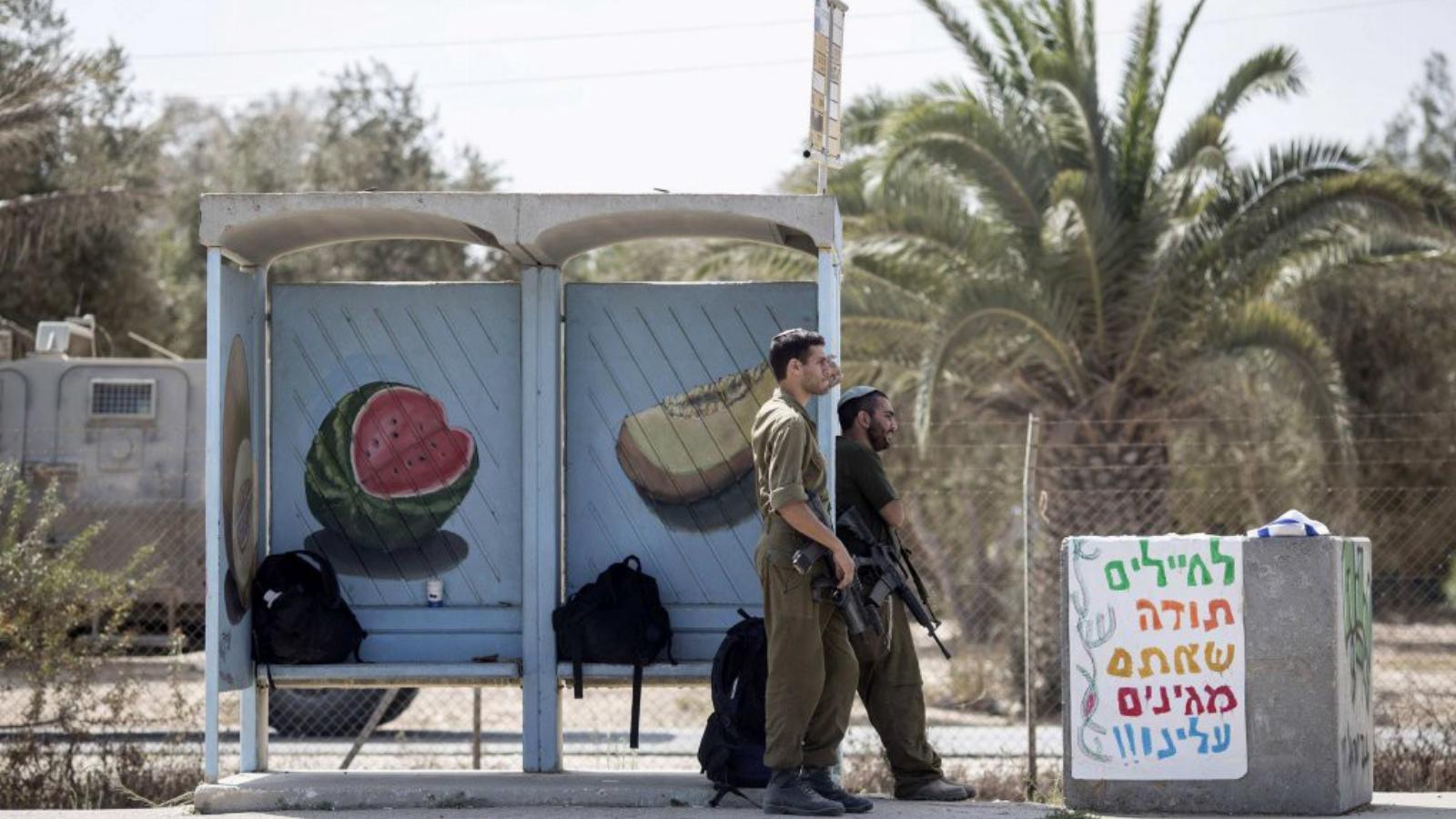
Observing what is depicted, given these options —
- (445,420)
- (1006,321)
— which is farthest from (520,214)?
(1006,321)

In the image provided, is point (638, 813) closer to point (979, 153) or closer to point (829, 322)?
point (829, 322)

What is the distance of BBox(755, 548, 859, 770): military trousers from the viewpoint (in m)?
6.88

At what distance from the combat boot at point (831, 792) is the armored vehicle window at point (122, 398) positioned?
866 cm

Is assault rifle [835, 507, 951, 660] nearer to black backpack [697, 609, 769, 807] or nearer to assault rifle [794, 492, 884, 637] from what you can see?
assault rifle [794, 492, 884, 637]

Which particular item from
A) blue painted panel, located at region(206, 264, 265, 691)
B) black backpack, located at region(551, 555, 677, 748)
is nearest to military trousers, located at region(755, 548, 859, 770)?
black backpack, located at region(551, 555, 677, 748)

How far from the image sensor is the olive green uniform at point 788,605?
22.4 ft

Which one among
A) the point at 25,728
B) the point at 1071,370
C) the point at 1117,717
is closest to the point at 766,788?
the point at 1117,717

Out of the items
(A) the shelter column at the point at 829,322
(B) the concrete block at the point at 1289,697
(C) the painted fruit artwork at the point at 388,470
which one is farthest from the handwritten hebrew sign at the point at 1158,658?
(C) the painted fruit artwork at the point at 388,470

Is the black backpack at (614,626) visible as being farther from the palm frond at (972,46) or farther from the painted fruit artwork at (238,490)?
the palm frond at (972,46)

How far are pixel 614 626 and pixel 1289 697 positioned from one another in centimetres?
271

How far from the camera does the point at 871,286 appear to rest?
52.1 feet

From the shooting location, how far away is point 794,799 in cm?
691

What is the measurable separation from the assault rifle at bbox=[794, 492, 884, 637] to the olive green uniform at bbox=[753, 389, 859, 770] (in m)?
0.03

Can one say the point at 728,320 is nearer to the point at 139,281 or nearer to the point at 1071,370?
the point at 1071,370
